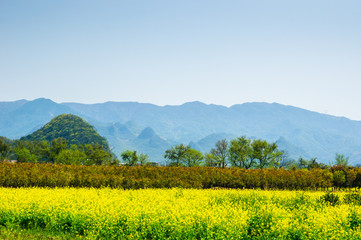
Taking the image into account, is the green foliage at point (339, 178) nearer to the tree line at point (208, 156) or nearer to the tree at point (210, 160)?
the tree line at point (208, 156)

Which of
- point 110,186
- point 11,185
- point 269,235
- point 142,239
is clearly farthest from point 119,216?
point 11,185

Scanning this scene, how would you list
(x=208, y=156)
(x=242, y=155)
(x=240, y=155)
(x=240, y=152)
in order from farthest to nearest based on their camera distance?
(x=208, y=156) → (x=240, y=155) → (x=240, y=152) → (x=242, y=155)

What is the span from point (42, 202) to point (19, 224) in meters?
1.33

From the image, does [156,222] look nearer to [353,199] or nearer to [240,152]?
[353,199]

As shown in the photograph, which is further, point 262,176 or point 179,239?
point 262,176

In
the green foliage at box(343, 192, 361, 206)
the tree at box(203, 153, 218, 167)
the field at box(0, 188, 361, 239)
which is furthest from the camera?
the tree at box(203, 153, 218, 167)

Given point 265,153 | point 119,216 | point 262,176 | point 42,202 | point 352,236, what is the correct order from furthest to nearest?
1. point 265,153
2. point 262,176
3. point 42,202
4. point 119,216
5. point 352,236

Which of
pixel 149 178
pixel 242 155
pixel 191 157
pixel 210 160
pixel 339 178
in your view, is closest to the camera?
pixel 149 178

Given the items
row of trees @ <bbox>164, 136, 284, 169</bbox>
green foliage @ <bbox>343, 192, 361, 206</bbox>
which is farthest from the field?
row of trees @ <bbox>164, 136, 284, 169</bbox>

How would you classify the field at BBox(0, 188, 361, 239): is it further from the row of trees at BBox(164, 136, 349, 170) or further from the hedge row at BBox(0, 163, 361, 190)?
the row of trees at BBox(164, 136, 349, 170)

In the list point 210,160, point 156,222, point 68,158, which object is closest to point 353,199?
point 156,222

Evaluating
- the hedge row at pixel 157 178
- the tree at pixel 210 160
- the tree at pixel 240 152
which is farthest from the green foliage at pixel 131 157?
the hedge row at pixel 157 178

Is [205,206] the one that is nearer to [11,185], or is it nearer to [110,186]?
[110,186]

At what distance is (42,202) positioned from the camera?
48.5 ft
